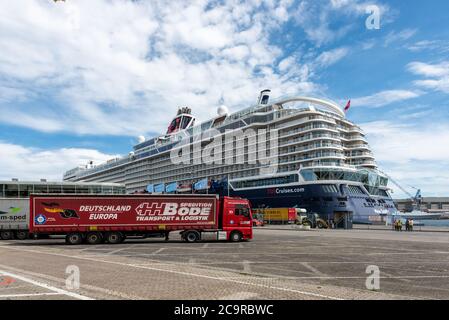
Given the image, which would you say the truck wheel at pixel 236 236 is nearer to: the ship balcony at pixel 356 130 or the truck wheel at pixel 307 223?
the truck wheel at pixel 307 223

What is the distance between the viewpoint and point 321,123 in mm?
59688

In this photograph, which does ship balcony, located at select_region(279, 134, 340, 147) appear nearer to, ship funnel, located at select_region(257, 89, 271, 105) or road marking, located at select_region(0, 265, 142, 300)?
ship funnel, located at select_region(257, 89, 271, 105)

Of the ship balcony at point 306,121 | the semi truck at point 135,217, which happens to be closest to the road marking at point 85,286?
the semi truck at point 135,217

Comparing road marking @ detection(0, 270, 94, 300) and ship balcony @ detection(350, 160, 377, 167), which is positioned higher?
ship balcony @ detection(350, 160, 377, 167)

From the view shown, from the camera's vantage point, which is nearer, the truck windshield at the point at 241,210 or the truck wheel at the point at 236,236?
the truck wheel at the point at 236,236

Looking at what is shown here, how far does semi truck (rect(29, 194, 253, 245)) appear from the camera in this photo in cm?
2433

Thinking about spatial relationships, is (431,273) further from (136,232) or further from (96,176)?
(96,176)

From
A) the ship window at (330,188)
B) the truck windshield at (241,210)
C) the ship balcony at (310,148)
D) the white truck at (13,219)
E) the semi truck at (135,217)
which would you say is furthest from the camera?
the ship balcony at (310,148)

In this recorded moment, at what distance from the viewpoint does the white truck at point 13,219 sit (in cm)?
2950

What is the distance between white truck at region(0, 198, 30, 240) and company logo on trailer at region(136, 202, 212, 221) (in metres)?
11.7

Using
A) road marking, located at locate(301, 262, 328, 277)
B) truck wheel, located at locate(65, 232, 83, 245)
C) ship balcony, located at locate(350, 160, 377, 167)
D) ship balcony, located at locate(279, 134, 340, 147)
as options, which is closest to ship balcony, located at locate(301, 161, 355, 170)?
ship balcony, located at locate(279, 134, 340, 147)

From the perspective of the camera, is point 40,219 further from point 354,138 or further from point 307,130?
point 354,138
